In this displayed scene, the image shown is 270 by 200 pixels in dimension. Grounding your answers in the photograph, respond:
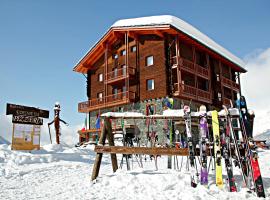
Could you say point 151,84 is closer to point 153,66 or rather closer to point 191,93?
point 153,66

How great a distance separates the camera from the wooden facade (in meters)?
22.0

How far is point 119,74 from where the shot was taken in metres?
24.8

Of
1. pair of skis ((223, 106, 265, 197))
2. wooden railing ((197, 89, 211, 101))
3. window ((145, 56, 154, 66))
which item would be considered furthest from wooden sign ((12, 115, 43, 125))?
wooden railing ((197, 89, 211, 101))

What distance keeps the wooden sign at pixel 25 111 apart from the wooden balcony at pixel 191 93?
11.0 metres

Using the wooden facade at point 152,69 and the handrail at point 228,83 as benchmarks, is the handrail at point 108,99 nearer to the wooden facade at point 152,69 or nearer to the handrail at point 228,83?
the wooden facade at point 152,69

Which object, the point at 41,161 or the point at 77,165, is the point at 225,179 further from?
the point at 41,161

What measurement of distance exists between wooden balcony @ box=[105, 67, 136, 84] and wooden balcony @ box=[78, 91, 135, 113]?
1.39m

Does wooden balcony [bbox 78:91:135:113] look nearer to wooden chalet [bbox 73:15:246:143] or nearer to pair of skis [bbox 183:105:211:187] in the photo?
wooden chalet [bbox 73:15:246:143]

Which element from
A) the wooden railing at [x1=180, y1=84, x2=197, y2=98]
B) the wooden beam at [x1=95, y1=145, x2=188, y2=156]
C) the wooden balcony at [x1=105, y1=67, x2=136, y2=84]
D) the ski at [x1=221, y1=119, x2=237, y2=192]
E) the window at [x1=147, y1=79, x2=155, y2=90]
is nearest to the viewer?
the ski at [x1=221, y1=119, x2=237, y2=192]

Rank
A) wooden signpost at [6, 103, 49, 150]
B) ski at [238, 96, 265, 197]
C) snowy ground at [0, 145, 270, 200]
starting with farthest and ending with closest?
1. wooden signpost at [6, 103, 49, 150]
2. ski at [238, 96, 265, 197]
3. snowy ground at [0, 145, 270, 200]

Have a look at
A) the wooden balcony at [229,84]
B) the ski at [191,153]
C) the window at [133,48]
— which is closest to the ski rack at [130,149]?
the ski at [191,153]

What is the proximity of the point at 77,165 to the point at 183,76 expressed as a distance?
51.6ft

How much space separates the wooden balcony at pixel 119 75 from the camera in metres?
23.7

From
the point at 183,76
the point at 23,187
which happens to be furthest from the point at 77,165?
the point at 183,76
